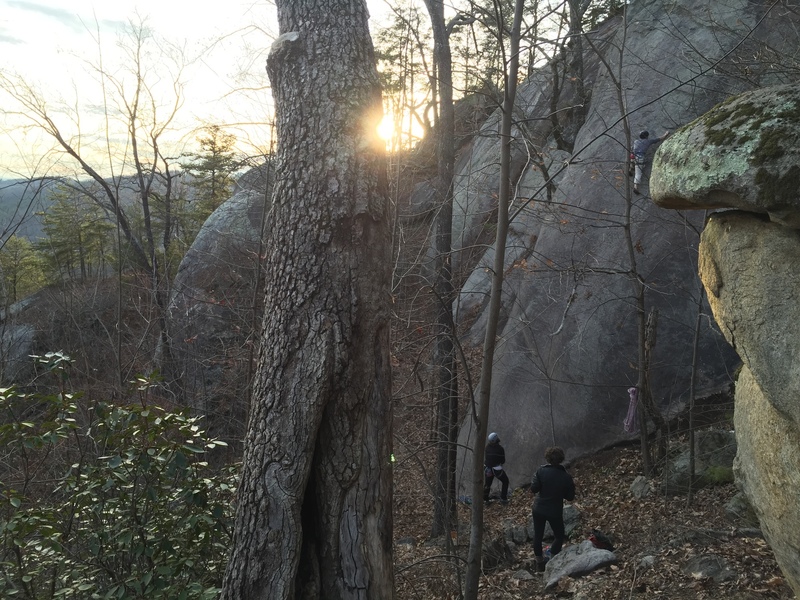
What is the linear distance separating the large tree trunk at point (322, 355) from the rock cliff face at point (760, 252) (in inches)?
89.0

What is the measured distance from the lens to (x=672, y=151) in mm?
4629

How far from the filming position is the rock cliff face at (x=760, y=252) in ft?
12.9

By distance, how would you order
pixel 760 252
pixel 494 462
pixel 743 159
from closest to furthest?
pixel 743 159
pixel 760 252
pixel 494 462

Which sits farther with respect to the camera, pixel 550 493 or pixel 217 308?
pixel 217 308

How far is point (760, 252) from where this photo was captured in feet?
14.2

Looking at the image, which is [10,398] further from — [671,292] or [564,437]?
[671,292]

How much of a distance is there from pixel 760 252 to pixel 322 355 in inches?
124

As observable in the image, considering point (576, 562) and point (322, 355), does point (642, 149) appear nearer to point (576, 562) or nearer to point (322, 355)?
point (576, 562)

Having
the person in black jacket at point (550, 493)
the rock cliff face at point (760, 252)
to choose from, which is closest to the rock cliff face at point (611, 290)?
the person in black jacket at point (550, 493)

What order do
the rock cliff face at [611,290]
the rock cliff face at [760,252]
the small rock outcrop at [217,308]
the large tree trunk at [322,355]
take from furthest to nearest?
the small rock outcrop at [217,308]
the rock cliff face at [611,290]
the rock cliff face at [760,252]
the large tree trunk at [322,355]

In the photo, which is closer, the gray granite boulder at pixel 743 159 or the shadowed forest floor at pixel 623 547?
the gray granite boulder at pixel 743 159

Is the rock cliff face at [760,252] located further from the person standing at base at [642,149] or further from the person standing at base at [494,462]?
the person standing at base at [642,149]

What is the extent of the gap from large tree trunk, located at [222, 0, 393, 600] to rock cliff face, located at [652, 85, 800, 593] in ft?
7.41

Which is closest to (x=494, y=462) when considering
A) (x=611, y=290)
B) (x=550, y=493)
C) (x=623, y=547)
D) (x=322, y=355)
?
(x=550, y=493)
